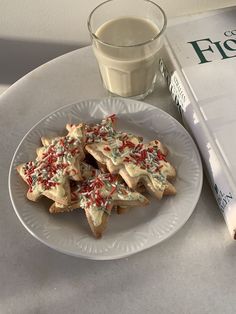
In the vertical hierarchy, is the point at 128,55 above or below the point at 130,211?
above

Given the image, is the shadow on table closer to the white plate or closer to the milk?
the milk

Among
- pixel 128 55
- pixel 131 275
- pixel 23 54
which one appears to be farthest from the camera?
pixel 23 54

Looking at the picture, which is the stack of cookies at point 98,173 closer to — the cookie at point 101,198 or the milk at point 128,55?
the cookie at point 101,198

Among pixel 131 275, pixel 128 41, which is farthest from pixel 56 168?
pixel 128 41

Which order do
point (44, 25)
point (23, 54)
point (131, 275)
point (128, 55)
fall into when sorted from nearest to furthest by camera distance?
1. point (131, 275)
2. point (128, 55)
3. point (44, 25)
4. point (23, 54)

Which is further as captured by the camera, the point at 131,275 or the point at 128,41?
the point at 128,41

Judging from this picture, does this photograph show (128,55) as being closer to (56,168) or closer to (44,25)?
(56,168)

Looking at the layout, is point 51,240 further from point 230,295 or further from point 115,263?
point 230,295
